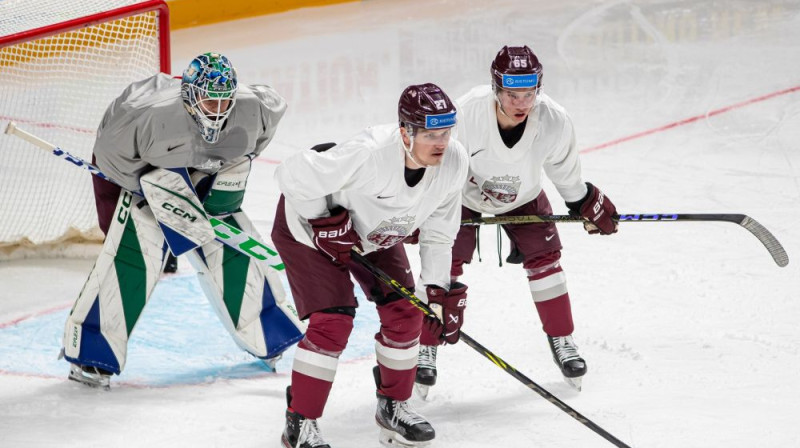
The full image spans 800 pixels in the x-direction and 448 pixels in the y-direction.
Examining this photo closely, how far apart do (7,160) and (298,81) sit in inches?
101

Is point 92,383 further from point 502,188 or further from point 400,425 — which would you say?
point 502,188

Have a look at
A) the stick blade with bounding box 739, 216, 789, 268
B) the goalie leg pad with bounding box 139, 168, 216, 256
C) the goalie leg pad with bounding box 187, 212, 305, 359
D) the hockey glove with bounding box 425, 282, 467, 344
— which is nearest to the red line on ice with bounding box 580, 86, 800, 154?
the stick blade with bounding box 739, 216, 789, 268

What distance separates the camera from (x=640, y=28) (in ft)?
25.7

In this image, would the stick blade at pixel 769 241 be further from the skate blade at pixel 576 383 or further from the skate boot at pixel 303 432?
the skate boot at pixel 303 432

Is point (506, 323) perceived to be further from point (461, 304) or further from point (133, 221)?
point (133, 221)

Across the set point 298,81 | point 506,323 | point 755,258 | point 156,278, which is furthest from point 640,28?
point 156,278

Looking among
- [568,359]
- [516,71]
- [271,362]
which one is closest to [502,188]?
[516,71]

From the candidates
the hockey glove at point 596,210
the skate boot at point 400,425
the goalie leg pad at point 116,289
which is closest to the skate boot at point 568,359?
the hockey glove at point 596,210

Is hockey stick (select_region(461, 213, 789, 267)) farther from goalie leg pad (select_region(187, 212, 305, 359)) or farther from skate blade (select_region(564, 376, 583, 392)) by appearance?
goalie leg pad (select_region(187, 212, 305, 359))

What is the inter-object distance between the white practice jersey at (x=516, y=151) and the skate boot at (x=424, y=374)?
0.51 metres

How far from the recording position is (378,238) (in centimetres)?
311

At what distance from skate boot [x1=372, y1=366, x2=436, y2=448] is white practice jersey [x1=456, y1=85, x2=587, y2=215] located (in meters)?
0.74

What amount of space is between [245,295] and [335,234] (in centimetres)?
89

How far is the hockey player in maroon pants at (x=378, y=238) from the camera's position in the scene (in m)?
2.91
